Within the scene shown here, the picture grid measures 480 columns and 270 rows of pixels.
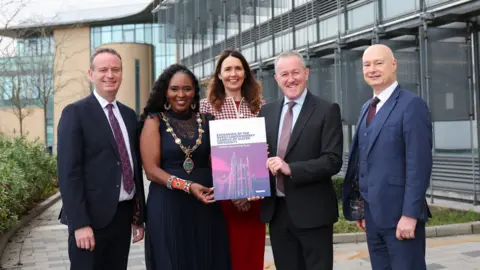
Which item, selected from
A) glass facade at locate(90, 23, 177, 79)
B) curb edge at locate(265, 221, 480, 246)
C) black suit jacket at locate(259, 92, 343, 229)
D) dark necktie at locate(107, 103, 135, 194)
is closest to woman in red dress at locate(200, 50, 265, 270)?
black suit jacket at locate(259, 92, 343, 229)

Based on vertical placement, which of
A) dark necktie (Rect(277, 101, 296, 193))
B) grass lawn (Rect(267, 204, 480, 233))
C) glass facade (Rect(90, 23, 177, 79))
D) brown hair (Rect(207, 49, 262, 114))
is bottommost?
grass lawn (Rect(267, 204, 480, 233))

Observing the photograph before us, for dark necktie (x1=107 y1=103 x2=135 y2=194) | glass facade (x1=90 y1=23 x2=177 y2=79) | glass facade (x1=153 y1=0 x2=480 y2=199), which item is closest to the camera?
dark necktie (x1=107 y1=103 x2=135 y2=194)

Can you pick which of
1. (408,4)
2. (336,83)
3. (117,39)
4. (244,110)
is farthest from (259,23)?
(117,39)

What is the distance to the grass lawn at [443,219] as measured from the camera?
26.1ft

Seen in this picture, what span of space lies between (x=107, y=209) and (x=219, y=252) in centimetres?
86

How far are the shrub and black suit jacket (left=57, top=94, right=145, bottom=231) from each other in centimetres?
432

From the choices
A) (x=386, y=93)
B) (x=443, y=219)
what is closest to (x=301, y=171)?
(x=386, y=93)

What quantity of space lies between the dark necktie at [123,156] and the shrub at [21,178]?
14.2 ft

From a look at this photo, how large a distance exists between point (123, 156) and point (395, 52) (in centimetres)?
952

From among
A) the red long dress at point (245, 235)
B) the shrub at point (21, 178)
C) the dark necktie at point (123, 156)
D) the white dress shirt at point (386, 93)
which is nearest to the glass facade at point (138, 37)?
the shrub at point (21, 178)

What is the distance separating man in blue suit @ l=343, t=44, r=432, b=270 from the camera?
120 inches

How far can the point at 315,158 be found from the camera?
3.40m

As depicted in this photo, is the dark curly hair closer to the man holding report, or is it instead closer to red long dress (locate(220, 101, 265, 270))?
the man holding report

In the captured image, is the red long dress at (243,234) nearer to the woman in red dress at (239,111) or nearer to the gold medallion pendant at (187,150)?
the woman in red dress at (239,111)
